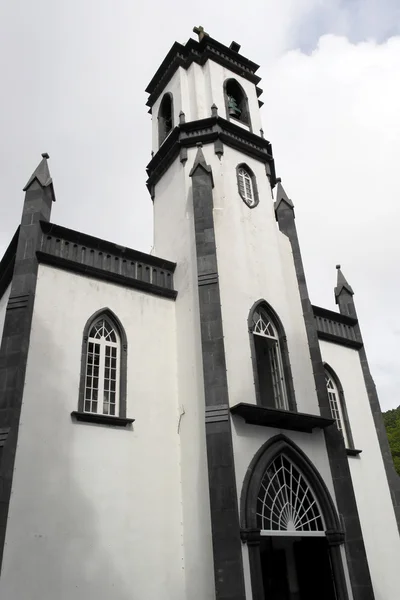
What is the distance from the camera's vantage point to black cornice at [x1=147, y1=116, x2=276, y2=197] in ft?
52.9

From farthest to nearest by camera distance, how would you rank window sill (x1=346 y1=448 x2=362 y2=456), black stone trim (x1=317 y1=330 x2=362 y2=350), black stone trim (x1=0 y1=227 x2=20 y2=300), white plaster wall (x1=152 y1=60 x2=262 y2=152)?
1. white plaster wall (x1=152 y1=60 x2=262 y2=152)
2. black stone trim (x1=317 y1=330 x2=362 y2=350)
3. window sill (x1=346 y1=448 x2=362 y2=456)
4. black stone trim (x1=0 y1=227 x2=20 y2=300)

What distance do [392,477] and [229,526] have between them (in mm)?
7356

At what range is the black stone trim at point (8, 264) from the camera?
42.7ft

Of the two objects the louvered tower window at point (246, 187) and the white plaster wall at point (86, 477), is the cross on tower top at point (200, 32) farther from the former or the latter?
the white plaster wall at point (86, 477)

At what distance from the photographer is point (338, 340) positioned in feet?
56.2

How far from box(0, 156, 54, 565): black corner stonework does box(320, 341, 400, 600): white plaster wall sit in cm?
927

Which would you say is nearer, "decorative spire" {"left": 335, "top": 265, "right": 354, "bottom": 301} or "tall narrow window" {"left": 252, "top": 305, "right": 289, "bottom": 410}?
"tall narrow window" {"left": 252, "top": 305, "right": 289, "bottom": 410}

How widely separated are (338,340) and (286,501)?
22.6 feet

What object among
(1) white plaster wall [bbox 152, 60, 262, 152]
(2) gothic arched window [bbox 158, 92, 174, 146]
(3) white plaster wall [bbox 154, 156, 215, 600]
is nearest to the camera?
(3) white plaster wall [bbox 154, 156, 215, 600]

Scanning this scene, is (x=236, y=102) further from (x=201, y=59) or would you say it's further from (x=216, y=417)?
(x=216, y=417)

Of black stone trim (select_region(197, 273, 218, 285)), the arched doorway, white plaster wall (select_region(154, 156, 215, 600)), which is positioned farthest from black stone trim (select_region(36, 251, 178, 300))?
the arched doorway

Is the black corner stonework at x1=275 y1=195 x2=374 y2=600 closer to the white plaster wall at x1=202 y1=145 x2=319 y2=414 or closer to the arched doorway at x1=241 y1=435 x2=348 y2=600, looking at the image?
the white plaster wall at x1=202 y1=145 x2=319 y2=414

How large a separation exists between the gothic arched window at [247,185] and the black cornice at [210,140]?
0.72m

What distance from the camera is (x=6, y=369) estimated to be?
10.6 meters
